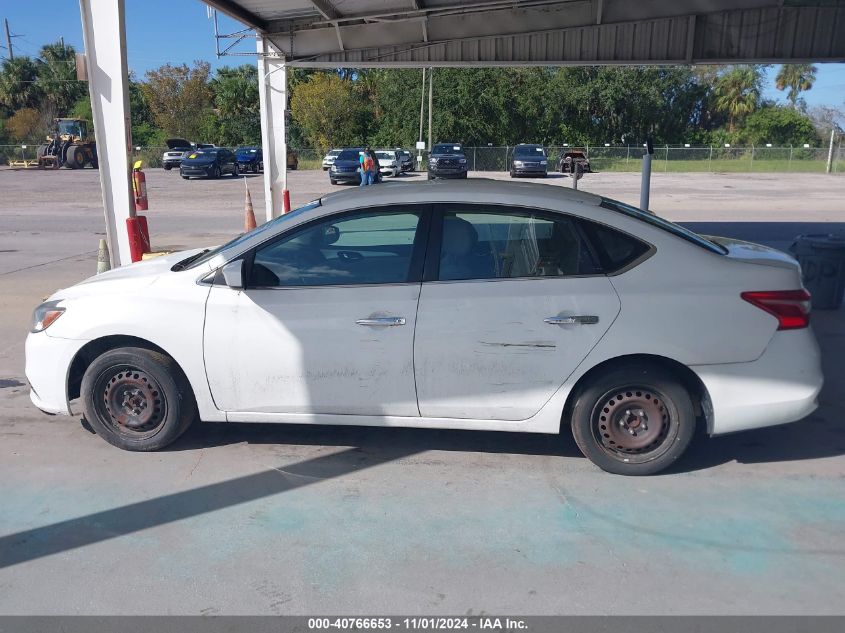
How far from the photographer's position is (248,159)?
45.0 meters

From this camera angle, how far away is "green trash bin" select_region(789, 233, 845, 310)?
8.77 m

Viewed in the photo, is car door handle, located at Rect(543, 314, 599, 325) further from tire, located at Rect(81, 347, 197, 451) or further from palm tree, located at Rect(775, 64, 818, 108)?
palm tree, located at Rect(775, 64, 818, 108)

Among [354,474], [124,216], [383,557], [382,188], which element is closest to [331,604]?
[383,557]

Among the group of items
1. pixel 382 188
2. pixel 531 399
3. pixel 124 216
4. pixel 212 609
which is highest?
pixel 382 188

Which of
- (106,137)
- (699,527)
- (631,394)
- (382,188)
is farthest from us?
(106,137)

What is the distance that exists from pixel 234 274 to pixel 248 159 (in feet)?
139

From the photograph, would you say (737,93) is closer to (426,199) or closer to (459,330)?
(426,199)

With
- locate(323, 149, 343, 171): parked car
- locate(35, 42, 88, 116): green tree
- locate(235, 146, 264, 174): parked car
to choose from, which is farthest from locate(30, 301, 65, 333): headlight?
locate(35, 42, 88, 116): green tree

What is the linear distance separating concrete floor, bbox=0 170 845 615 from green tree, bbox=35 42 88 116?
69.4 metres

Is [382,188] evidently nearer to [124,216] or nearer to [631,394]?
[631,394]

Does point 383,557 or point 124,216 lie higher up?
point 124,216

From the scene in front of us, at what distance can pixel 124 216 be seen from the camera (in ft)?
31.6

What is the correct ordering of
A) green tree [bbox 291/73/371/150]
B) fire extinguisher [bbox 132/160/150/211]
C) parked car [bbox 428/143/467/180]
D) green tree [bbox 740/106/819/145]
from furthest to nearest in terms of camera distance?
1. green tree [bbox 740/106/819/145]
2. green tree [bbox 291/73/371/150]
3. parked car [bbox 428/143/467/180]
4. fire extinguisher [bbox 132/160/150/211]
